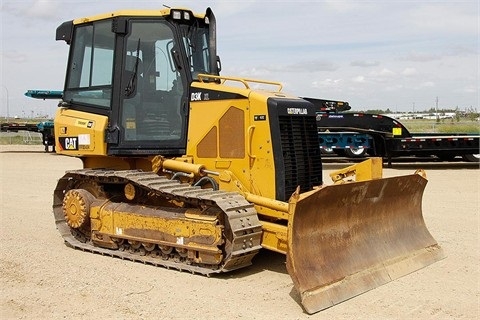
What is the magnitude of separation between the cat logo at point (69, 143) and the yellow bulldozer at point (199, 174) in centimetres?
2

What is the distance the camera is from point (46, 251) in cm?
839

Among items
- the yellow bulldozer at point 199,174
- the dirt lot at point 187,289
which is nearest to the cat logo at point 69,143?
the yellow bulldozer at point 199,174

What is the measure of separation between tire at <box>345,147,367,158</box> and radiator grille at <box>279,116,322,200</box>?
12994 millimetres

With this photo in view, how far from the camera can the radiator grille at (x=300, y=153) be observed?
24.4 feet

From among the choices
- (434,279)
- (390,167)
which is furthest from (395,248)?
(390,167)

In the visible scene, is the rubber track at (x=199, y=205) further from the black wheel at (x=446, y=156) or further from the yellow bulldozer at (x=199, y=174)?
the black wheel at (x=446, y=156)

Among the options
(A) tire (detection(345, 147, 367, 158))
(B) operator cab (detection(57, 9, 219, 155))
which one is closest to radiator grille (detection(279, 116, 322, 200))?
(B) operator cab (detection(57, 9, 219, 155))

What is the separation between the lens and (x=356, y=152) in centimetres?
2084

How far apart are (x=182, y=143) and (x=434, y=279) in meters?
3.54

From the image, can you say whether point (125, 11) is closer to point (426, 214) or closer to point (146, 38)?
point (146, 38)

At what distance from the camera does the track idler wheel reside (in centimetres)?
836

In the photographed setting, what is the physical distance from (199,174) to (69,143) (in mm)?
2244

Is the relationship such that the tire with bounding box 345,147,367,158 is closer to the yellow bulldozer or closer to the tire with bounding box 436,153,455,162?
the tire with bounding box 436,153,455,162

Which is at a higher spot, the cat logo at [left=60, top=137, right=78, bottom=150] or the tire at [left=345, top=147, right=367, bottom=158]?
the cat logo at [left=60, top=137, right=78, bottom=150]
